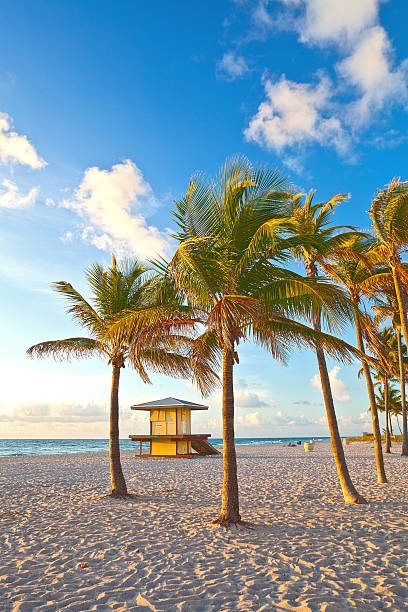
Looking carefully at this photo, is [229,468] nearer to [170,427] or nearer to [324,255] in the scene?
[324,255]

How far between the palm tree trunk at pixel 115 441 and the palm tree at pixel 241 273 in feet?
12.4

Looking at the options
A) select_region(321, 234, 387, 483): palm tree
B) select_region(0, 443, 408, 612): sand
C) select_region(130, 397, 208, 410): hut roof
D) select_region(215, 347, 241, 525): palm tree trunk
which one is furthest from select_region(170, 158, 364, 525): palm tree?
select_region(130, 397, 208, 410): hut roof

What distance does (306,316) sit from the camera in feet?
26.9

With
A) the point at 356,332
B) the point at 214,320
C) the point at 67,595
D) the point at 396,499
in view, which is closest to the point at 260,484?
the point at 396,499

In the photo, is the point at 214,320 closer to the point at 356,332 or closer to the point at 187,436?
the point at 356,332

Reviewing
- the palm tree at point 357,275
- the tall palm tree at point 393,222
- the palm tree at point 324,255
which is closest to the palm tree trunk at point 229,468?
the palm tree at point 324,255

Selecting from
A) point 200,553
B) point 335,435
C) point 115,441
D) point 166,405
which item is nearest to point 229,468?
point 200,553

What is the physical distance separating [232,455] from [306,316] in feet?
9.83

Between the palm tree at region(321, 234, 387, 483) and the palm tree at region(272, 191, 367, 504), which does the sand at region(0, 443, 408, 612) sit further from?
→ the palm tree at region(321, 234, 387, 483)

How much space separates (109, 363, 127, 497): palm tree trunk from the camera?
415 inches

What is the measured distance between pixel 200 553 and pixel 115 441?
4.99 meters

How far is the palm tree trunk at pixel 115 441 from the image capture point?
1054 centimetres

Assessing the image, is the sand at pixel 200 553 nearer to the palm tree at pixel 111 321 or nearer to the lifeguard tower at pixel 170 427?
the palm tree at pixel 111 321

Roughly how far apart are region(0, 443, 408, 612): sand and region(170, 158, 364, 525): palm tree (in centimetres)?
138
